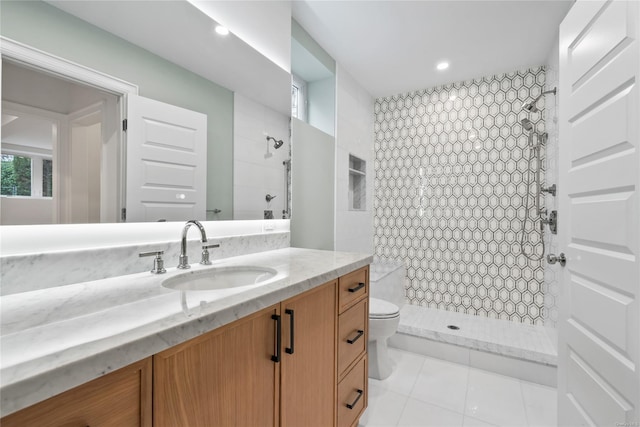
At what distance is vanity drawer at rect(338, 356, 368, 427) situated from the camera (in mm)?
1306

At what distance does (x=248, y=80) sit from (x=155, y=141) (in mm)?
687

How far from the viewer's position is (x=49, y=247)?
920 millimetres

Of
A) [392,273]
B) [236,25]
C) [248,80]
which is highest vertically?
[236,25]

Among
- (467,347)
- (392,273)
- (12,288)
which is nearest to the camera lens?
(12,288)

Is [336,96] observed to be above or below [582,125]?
above

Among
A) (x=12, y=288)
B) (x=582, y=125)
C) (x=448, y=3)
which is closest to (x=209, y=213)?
(x=12, y=288)

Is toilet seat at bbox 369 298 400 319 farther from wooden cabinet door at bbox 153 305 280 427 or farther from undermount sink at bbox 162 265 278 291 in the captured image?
wooden cabinet door at bbox 153 305 280 427

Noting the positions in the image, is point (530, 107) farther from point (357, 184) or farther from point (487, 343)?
point (487, 343)

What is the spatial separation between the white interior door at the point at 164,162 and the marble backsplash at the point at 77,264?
0.14 metres

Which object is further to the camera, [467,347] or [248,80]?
[467,347]

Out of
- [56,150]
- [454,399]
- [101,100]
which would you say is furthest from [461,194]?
[56,150]

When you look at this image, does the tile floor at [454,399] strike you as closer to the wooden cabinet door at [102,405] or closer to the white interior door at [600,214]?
the white interior door at [600,214]

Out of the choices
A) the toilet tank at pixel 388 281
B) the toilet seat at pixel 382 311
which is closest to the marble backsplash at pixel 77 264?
the toilet seat at pixel 382 311

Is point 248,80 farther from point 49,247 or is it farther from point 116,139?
point 49,247
